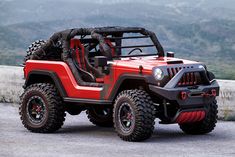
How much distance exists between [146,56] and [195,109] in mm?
1330

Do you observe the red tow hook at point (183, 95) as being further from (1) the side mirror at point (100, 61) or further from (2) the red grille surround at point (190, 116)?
(1) the side mirror at point (100, 61)

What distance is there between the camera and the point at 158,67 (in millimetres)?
14477

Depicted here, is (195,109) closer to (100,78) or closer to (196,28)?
(100,78)

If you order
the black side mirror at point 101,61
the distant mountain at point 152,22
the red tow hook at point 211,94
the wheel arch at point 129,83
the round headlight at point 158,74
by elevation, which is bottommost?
the distant mountain at point 152,22

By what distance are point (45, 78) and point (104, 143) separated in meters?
2.01

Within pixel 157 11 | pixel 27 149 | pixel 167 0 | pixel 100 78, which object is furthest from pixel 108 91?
pixel 167 0

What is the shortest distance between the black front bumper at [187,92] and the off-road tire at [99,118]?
188 centimetres

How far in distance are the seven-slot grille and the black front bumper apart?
0.07m

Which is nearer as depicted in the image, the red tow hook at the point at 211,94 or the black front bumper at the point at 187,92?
the black front bumper at the point at 187,92

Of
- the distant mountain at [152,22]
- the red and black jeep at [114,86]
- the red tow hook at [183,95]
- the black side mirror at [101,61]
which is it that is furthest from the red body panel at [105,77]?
the distant mountain at [152,22]

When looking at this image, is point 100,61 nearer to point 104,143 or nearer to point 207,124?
point 104,143

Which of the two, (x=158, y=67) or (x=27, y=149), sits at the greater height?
(x=158, y=67)

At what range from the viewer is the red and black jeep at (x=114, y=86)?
1445 cm

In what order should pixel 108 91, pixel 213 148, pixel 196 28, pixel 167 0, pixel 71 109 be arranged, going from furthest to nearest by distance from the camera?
1. pixel 167 0
2. pixel 196 28
3. pixel 71 109
4. pixel 108 91
5. pixel 213 148
